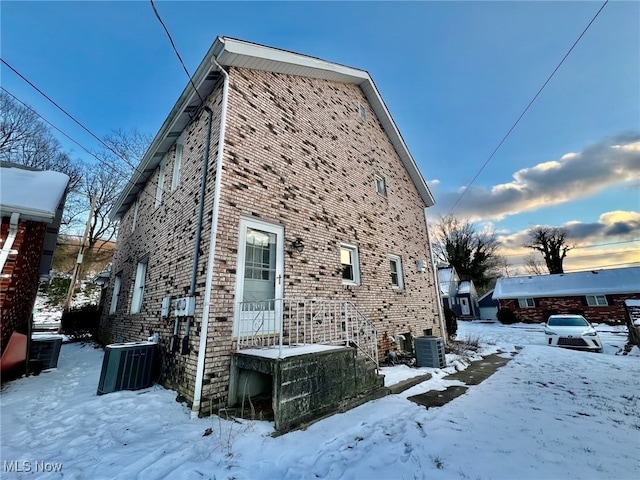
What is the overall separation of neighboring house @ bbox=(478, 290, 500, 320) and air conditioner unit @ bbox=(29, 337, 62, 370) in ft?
105

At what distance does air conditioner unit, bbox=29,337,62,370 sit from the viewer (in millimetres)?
6250

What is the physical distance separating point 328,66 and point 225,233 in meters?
6.76

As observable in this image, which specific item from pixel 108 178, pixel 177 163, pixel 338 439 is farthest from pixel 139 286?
pixel 108 178

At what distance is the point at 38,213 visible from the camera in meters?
4.43

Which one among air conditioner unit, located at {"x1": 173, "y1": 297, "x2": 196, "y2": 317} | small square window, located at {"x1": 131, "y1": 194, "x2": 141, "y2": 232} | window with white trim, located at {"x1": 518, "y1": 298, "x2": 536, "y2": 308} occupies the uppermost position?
small square window, located at {"x1": 131, "y1": 194, "x2": 141, "y2": 232}

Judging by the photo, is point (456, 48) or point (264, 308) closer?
point (264, 308)

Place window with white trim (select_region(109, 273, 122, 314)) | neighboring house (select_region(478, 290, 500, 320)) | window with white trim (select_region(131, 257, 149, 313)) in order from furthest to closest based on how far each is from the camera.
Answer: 1. neighboring house (select_region(478, 290, 500, 320))
2. window with white trim (select_region(109, 273, 122, 314))
3. window with white trim (select_region(131, 257, 149, 313))

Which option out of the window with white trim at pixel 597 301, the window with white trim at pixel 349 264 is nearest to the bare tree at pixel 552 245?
the window with white trim at pixel 597 301

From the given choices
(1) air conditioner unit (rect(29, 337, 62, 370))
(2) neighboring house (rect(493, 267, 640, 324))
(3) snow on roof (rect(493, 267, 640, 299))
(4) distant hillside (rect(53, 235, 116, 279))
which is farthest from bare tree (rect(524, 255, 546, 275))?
(4) distant hillside (rect(53, 235, 116, 279))

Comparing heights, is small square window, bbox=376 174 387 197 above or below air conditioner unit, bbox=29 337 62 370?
above

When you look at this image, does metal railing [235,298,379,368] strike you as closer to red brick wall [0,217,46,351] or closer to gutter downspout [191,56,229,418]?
gutter downspout [191,56,229,418]

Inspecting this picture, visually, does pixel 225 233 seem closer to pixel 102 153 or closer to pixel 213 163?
pixel 213 163

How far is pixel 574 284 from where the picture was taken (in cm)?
2189

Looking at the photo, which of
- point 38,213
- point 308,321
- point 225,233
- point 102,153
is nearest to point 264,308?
point 308,321
